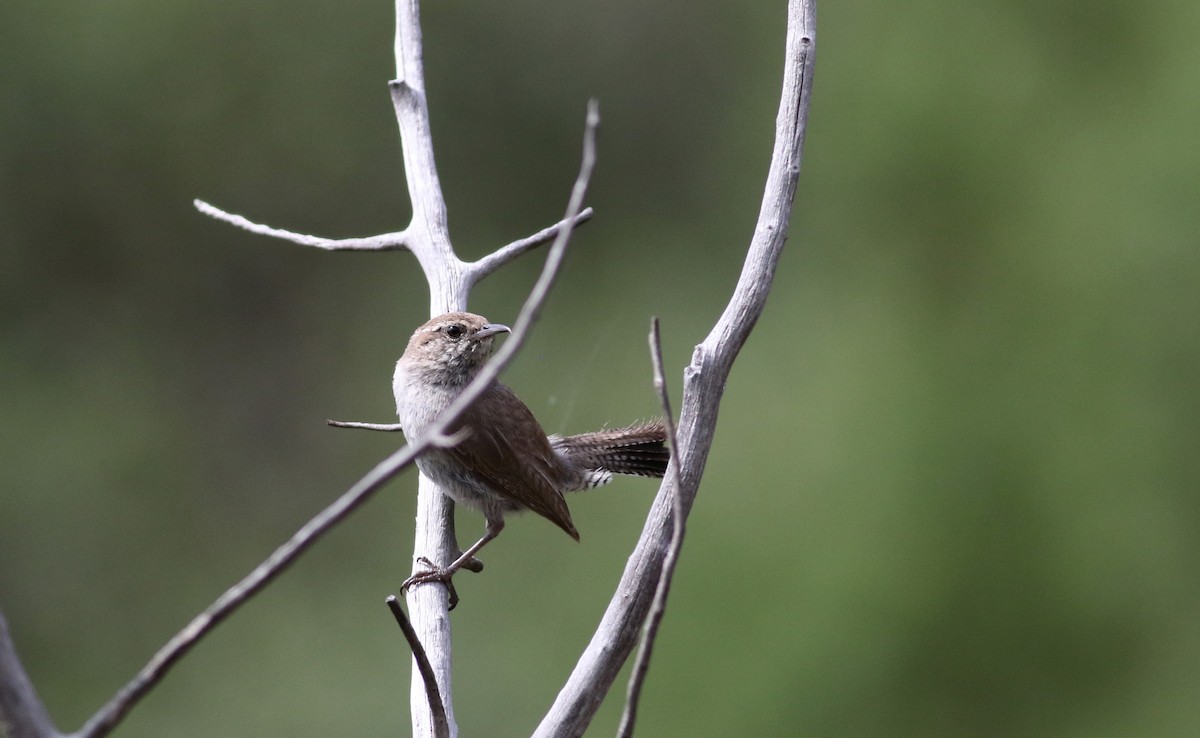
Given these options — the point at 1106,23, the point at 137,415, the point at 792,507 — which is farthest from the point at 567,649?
the point at 1106,23

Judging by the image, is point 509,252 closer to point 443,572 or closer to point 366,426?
point 366,426

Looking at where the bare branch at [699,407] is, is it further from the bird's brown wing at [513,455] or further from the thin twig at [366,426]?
the bird's brown wing at [513,455]

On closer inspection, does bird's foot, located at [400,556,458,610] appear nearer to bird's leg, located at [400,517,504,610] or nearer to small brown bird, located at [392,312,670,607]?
bird's leg, located at [400,517,504,610]

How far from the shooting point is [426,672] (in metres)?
2.00

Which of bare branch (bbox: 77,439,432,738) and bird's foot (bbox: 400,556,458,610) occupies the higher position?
bare branch (bbox: 77,439,432,738)

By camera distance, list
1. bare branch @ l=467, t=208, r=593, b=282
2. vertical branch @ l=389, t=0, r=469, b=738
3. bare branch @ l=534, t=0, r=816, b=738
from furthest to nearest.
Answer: vertical branch @ l=389, t=0, r=469, b=738, bare branch @ l=467, t=208, r=593, b=282, bare branch @ l=534, t=0, r=816, b=738

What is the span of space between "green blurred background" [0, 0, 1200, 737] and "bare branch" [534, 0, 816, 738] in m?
5.58

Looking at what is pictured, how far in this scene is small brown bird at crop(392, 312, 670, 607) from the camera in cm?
362

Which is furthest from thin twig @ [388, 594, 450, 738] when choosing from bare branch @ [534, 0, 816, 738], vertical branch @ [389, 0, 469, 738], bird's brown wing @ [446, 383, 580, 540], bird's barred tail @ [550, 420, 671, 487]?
bird's barred tail @ [550, 420, 671, 487]

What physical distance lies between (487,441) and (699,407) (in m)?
1.74

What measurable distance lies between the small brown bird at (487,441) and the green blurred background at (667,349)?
3.76m

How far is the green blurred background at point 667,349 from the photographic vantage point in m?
7.49

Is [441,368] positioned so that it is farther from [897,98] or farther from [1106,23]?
[1106,23]

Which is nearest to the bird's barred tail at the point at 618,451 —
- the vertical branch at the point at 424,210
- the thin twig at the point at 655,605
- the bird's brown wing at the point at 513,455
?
the bird's brown wing at the point at 513,455
